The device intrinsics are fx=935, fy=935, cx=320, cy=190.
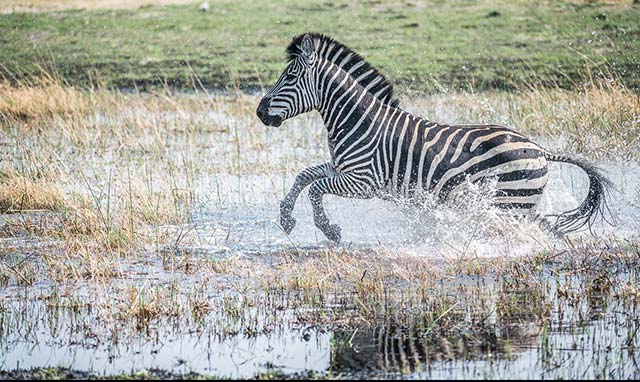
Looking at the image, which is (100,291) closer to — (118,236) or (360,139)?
(118,236)

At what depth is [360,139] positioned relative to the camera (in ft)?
28.7

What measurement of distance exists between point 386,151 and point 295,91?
1.06 metres

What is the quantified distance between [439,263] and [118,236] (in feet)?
9.57

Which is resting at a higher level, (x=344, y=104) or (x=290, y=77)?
(x=290, y=77)

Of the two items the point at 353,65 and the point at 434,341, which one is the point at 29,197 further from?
the point at 434,341

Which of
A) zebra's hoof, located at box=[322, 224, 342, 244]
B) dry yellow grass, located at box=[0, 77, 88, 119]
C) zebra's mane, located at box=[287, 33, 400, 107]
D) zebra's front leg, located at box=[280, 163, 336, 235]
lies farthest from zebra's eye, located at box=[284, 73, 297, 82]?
dry yellow grass, located at box=[0, 77, 88, 119]

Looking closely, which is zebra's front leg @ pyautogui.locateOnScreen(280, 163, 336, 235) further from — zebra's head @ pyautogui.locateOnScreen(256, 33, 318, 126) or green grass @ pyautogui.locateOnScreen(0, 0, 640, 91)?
green grass @ pyautogui.locateOnScreen(0, 0, 640, 91)

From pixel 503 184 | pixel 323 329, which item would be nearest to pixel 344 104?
pixel 503 184

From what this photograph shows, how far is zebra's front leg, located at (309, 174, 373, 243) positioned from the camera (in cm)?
863

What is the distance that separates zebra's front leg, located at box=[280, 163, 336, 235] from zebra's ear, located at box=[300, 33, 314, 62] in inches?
41.0

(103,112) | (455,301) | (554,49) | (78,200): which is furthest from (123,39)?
(455,301)

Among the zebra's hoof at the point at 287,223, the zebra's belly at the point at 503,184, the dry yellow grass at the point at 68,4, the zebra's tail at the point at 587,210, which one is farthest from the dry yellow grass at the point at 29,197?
the dry yellow grass at the point at 68,4

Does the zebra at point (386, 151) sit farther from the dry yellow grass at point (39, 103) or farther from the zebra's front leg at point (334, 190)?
the dry yellow grass at point (39, 103)

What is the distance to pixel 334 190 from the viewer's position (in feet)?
28.3
